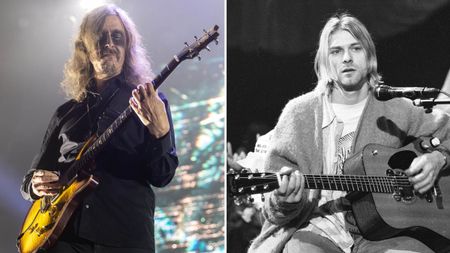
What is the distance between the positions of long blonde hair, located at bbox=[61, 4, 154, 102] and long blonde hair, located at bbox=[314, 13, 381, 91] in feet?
3.42

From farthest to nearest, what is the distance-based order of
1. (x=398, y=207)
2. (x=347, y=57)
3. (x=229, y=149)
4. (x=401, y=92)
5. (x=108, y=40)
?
1. (x=108, y=40)
2. (x=229, y=149)
3. (x=347, y=57)
4. (x=401, y=92)
5. (x=398, y=207)

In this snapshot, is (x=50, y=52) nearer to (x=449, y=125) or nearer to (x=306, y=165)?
(x=306, y=165)

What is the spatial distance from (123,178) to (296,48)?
4.21 feet

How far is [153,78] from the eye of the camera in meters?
3.82

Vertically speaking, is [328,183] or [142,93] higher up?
[142,93]

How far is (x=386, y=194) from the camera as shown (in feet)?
10.3

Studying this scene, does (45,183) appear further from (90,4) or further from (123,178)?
(90,4)

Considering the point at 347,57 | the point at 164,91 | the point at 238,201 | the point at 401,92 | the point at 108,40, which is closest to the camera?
the point at 401,92

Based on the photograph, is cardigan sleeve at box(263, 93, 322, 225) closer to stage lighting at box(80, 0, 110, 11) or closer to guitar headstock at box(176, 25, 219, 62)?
guitar headstock at box(176, 25, 219, 62)

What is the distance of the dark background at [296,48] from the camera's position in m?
3.61

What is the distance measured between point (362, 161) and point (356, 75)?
0.58 meters

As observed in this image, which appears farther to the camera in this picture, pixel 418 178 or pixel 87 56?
pixel 87 56

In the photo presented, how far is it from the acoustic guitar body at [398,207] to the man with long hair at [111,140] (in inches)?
46.3

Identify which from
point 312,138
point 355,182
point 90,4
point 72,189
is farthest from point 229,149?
point 90,4
